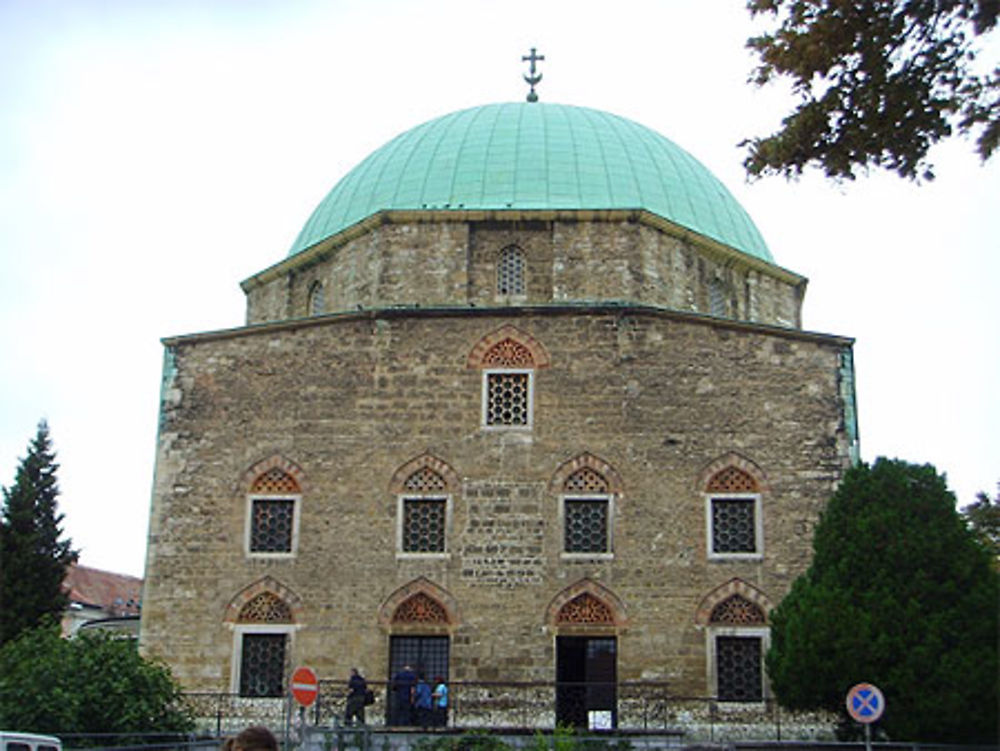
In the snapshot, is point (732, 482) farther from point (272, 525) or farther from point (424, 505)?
point (272, 525)

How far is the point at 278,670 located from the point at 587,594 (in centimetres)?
419

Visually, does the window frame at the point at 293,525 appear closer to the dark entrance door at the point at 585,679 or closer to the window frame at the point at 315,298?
the dark entrance door at the point at 585,679

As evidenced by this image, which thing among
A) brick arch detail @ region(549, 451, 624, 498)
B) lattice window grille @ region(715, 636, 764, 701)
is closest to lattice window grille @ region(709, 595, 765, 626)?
lattice window grille @ region(715, 636, 764, 701)

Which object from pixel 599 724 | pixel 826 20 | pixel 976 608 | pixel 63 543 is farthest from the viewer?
pixel 63 543

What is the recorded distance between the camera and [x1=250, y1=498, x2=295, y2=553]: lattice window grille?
16719 millimetres

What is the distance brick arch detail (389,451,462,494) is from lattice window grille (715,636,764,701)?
402 cm

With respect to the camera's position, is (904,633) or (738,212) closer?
(904,633)

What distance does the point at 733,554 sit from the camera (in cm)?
1609

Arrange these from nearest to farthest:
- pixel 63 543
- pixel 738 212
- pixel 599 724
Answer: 1. pixel 599 724
2. pixel 738 212
3. pixel 63 543

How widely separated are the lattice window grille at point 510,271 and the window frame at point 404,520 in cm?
371

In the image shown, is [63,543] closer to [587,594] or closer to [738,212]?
[587,594]

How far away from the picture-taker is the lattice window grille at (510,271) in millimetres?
18812

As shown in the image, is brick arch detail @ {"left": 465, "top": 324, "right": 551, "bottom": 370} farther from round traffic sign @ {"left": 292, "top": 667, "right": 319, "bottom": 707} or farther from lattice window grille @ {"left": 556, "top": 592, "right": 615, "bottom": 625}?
round traffic sign @ {"left": 292, "top": 667, "right": 319, "bottom": 707}

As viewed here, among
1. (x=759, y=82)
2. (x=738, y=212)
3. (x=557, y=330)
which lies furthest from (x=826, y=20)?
(x=738, y=212)
